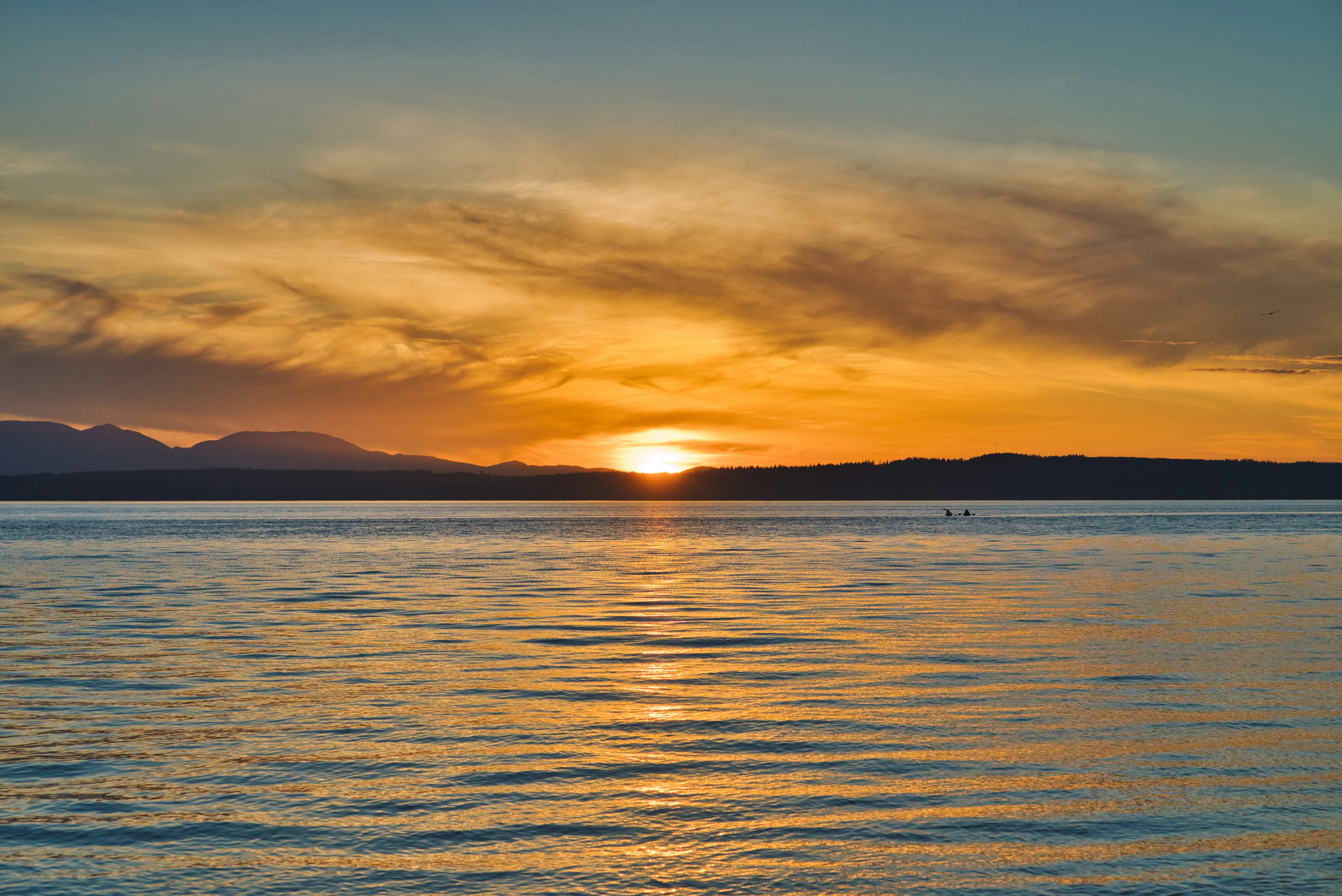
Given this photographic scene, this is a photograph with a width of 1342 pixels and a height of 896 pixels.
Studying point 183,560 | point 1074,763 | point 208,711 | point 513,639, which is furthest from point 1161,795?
point 183,560

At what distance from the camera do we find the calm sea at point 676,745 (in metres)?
11.2

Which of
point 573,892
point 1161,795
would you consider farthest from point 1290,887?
point 573,892

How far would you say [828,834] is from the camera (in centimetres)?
1202

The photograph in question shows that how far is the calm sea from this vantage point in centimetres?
1116

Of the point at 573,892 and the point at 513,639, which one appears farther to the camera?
the point at 513,639

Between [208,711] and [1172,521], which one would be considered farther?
[1172,521]

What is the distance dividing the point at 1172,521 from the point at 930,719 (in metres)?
151

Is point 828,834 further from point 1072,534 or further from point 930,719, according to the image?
point 1072,534

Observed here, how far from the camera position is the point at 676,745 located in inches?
643

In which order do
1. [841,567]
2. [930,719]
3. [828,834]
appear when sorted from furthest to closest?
[841,567]
[930,719]
[828,834]

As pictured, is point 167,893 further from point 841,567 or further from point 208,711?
point 841,567

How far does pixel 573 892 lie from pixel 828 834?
3.30m

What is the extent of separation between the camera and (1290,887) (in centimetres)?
1052

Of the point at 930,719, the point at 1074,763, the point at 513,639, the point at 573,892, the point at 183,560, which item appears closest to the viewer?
the point at 573,892
